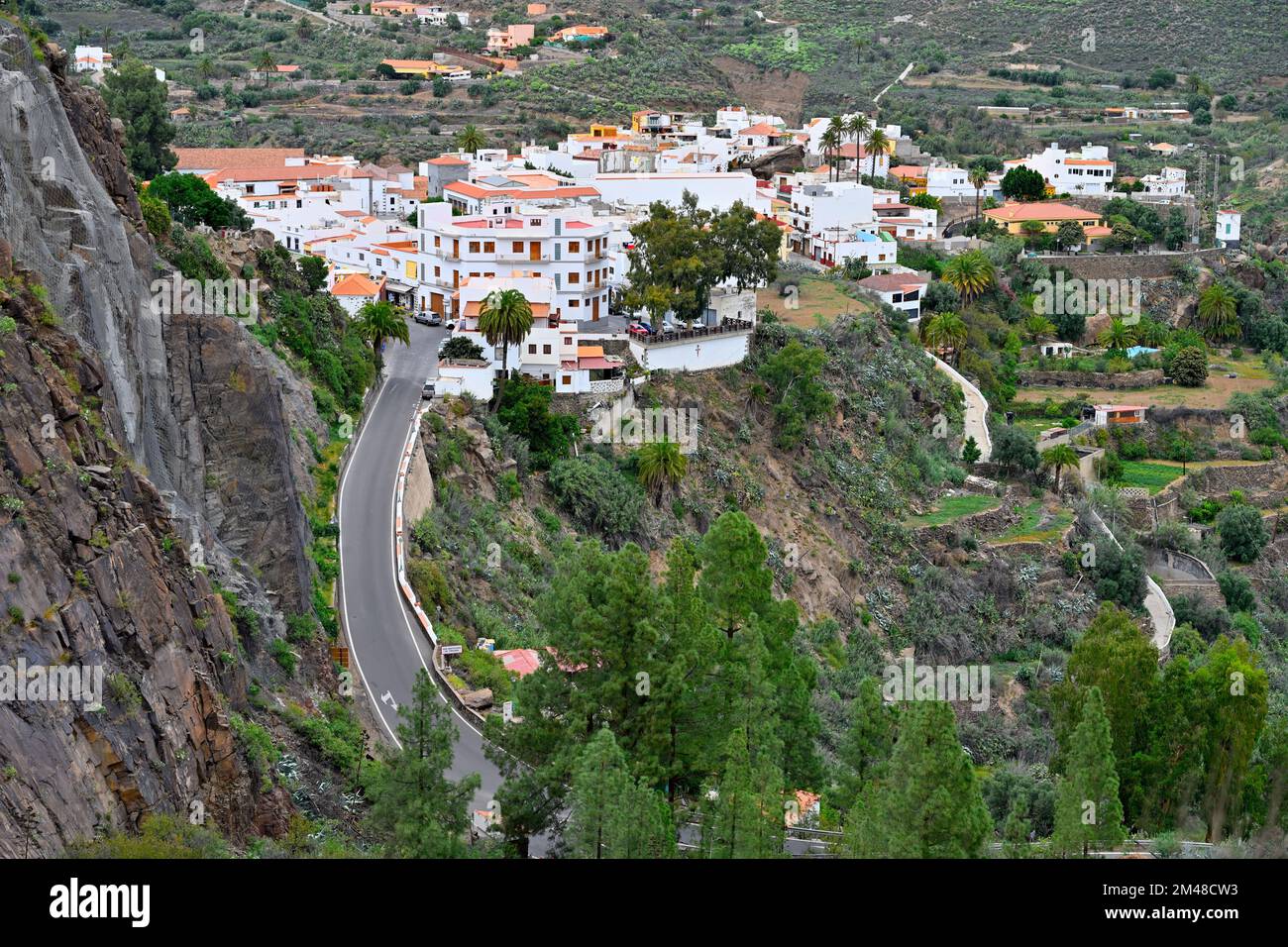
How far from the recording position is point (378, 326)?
4925cm

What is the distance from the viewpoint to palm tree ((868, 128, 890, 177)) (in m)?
87.9

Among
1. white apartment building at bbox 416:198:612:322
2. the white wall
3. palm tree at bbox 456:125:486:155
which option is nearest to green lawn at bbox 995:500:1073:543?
the white wall

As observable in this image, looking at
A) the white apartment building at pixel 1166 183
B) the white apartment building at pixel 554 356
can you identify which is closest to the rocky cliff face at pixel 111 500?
the white apartment building at pixel 554 356

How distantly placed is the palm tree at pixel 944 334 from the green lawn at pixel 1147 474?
24.9 feet

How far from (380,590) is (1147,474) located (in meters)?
38.9

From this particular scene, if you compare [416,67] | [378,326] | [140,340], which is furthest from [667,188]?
[416,67]

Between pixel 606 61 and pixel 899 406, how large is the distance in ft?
196

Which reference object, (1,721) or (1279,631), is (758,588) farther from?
(1279,631)

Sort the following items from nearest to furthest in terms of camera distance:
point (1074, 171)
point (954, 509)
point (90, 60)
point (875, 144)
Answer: point (954, 509), point (875, 144), point (90, 60), point (1074, 171)

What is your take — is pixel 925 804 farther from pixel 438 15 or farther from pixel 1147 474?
pixel 438 15

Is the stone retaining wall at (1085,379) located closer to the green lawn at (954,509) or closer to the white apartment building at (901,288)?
the white apartment building at (901,288)

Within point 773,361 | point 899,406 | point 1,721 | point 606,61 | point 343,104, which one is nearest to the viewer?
point 1,721

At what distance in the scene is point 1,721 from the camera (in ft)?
→ 66.1
